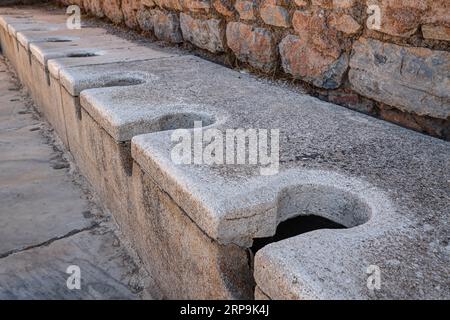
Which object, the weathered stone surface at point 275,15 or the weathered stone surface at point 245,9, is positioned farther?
the weathered stone surface at point 245,9

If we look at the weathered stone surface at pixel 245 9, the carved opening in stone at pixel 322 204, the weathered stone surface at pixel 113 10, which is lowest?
the carved opening in stone at pixel 322 204

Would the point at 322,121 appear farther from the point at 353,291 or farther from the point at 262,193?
the point at 353,291

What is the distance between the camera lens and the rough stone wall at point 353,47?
1770 millimetres

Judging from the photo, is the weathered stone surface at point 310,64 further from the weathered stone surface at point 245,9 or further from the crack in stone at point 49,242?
the crack in stone at point 49,242

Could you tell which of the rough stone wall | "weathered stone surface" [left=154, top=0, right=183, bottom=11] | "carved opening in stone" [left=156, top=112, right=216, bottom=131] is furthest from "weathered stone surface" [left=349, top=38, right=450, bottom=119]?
"weathered stone surface" [left=154, top=0, right=183, bottom=11]

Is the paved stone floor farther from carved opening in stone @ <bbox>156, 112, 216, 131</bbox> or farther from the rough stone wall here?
the rough stone wall

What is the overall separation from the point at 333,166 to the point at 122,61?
2.11 metres

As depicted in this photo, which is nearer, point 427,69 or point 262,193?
point 262,193

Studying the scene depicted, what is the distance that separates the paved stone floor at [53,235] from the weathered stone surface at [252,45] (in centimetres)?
136

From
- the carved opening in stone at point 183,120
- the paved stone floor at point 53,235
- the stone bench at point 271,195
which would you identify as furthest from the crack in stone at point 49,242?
the carved opening in stone at point 183,120

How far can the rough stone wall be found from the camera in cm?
177

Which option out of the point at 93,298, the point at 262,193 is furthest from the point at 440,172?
the point at 93,298

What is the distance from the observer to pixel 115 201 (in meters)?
2.17

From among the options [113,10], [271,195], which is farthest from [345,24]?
[113,10]
